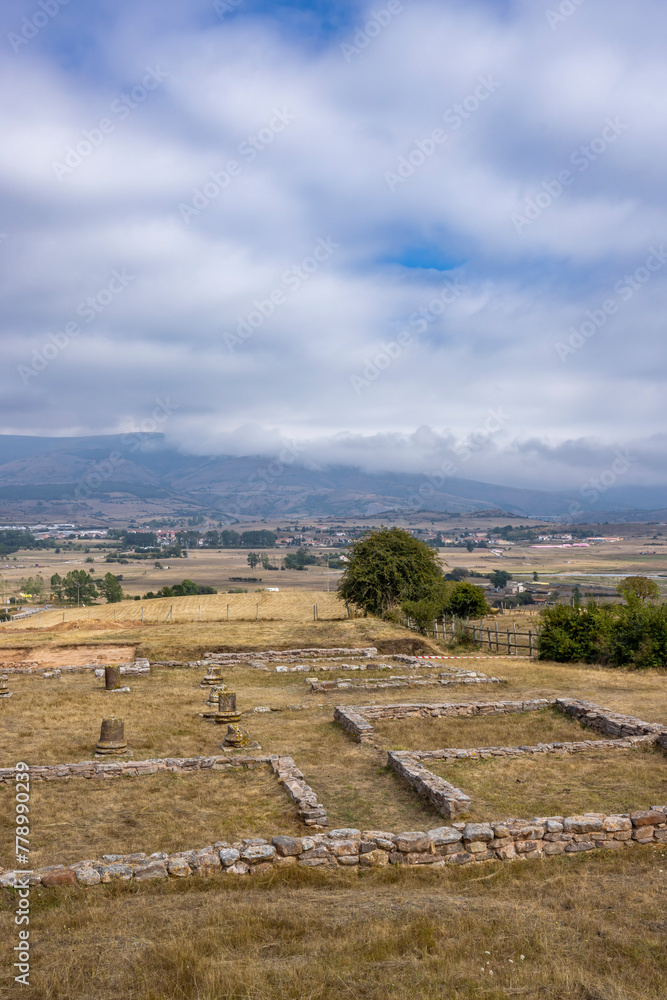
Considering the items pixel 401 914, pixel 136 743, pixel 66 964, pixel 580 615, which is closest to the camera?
pixel 66 964

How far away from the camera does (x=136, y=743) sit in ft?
54.8

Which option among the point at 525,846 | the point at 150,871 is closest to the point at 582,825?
the point at 525,846

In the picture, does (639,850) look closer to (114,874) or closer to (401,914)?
(401,914)

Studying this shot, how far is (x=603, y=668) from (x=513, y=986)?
82.6 feet

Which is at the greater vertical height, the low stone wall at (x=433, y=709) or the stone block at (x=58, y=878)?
the stone block at (x=58, y=878)

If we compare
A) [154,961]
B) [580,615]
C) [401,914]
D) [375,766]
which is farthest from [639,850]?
[580,615]

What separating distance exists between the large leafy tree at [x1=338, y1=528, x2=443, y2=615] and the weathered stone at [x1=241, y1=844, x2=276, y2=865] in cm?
3866

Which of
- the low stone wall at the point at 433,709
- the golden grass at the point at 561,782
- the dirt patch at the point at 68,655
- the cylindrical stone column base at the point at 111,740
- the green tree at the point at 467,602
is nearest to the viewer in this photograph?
the golden grass at the point at 561,782

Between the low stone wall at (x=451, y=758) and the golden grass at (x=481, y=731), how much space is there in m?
1.33

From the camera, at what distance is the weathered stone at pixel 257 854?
Result: 927 cm

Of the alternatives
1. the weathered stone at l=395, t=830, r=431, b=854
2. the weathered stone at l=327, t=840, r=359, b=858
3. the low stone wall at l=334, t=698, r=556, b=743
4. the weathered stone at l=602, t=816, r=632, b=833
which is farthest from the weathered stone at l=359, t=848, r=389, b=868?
the low stone wall at l=334, t=698, r=556, b=743

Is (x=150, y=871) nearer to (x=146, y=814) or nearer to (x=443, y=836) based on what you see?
(x=146, y=814)

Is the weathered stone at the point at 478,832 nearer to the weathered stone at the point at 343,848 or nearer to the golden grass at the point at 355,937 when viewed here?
the golden grass at the point at 355,937

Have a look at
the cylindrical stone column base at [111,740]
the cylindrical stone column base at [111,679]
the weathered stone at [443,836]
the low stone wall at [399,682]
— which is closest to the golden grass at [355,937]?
the weathered stone at [443,836]
